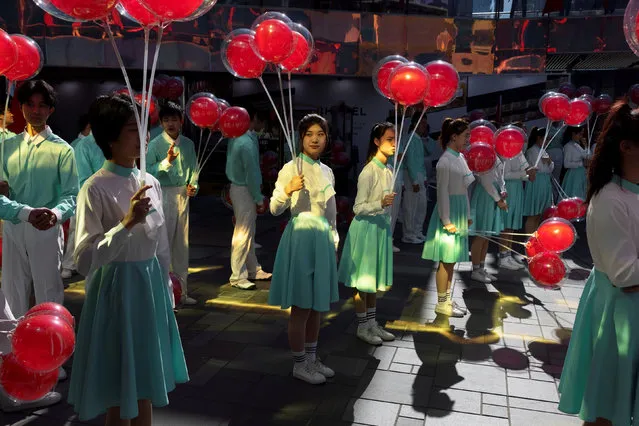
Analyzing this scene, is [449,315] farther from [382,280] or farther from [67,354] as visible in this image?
[67,354]

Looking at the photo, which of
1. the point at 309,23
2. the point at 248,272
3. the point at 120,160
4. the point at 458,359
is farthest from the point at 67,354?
the point at 309,23

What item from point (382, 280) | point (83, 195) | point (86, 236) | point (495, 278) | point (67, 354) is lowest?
point (495, 278)

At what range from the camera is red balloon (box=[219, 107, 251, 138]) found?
202 inches

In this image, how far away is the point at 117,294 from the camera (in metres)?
2.11

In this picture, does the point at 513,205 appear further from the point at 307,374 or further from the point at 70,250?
the point at 70,250

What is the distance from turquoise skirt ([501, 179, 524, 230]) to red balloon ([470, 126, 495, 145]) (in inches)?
35.4

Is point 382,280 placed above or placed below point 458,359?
above

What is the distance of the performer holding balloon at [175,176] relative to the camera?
184 inches

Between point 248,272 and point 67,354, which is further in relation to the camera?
point 248,272

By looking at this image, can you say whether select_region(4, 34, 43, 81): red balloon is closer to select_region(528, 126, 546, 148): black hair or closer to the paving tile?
the paving tile

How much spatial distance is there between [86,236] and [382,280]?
7.59 feet

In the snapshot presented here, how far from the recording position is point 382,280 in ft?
12.9

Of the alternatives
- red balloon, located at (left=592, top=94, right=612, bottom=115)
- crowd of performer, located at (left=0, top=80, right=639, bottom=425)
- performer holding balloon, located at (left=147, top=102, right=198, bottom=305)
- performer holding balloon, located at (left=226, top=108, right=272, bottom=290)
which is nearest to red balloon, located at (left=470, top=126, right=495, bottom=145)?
crowd of performer, located at (left=0, top=80, right=639, bottom=425)

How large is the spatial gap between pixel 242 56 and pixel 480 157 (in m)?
2.21
